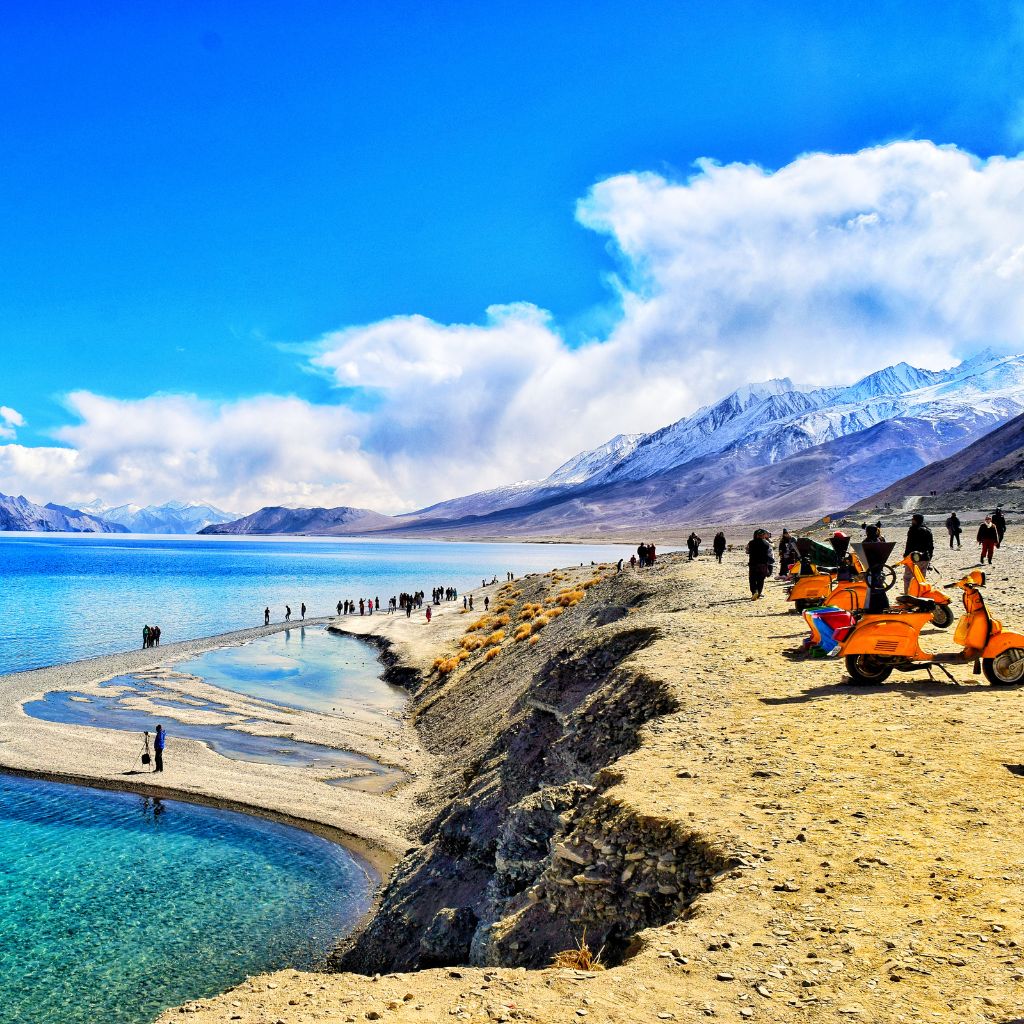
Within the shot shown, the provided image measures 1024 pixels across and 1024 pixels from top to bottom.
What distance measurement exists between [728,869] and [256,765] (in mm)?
26508

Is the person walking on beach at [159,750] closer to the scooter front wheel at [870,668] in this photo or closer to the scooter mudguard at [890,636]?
the scooter front wheel at [870,668]

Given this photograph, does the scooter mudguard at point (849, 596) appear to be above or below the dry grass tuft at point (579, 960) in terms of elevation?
above

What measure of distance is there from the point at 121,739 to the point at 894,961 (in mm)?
34484

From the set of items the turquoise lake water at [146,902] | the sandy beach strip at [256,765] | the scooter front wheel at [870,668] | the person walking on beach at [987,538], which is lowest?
the turquoise lake water at [146,902]

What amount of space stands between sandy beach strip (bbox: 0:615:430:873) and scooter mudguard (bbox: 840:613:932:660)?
1530 centimetres

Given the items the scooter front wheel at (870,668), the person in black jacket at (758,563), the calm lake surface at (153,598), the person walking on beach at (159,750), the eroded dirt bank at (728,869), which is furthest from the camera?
the calm lake surface at (153,598)

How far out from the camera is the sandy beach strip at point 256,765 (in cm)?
2442

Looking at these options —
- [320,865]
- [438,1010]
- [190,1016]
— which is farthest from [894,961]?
[320,865]

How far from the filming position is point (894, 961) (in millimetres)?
5465

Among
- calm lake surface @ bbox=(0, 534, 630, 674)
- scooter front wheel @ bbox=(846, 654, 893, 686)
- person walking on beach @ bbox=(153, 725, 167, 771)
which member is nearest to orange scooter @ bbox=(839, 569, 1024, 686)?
scooter front wheel @ bbox=(846, 654, 893, 686)

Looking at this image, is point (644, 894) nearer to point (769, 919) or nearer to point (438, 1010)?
point (769, 919)

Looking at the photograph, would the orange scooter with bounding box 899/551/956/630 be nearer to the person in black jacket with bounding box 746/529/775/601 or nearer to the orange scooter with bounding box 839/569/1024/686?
the orange scooter with bounding box 839/569/1024/686

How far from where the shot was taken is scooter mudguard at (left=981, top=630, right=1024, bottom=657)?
11.7m

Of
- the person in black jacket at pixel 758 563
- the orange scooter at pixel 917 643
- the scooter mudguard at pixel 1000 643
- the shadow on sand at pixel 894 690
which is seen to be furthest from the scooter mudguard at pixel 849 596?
the person in black jacket at pixel 758 563
